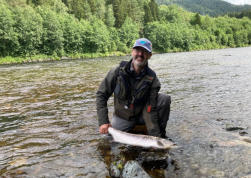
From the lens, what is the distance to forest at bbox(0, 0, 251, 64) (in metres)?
43.8

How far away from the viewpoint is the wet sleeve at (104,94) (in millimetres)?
4855

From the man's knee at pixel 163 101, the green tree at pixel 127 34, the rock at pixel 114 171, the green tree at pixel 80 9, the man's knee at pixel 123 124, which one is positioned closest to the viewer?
the rock at pixel 114 171

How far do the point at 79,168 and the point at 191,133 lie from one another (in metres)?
2.89

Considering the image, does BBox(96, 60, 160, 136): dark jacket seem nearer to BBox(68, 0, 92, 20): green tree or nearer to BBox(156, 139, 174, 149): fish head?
BBox(156, 139, 174, 149): fish head

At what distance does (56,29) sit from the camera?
50656mm

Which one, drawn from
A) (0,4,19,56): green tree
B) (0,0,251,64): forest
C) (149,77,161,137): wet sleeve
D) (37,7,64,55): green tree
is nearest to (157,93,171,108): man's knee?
(149,77,161,137): wet sleeve

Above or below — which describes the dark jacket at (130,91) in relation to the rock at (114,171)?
above

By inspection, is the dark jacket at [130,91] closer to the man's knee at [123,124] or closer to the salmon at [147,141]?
the man's knee at [123,124]

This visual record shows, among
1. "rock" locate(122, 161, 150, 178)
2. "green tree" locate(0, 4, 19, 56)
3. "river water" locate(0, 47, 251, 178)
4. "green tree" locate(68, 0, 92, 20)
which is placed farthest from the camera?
"green tree" locate(68, 0, 92, 20)

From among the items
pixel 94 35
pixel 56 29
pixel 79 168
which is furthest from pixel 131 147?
pixel 94 35

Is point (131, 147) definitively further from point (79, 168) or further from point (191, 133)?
point (191, 133)

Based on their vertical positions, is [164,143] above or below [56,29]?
below

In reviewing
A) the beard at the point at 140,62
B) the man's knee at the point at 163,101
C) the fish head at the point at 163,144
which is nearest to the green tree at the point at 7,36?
the beard at the point at 140,62

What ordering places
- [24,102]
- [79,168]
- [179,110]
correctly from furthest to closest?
[24,102] → [179,110] → [79,168]
